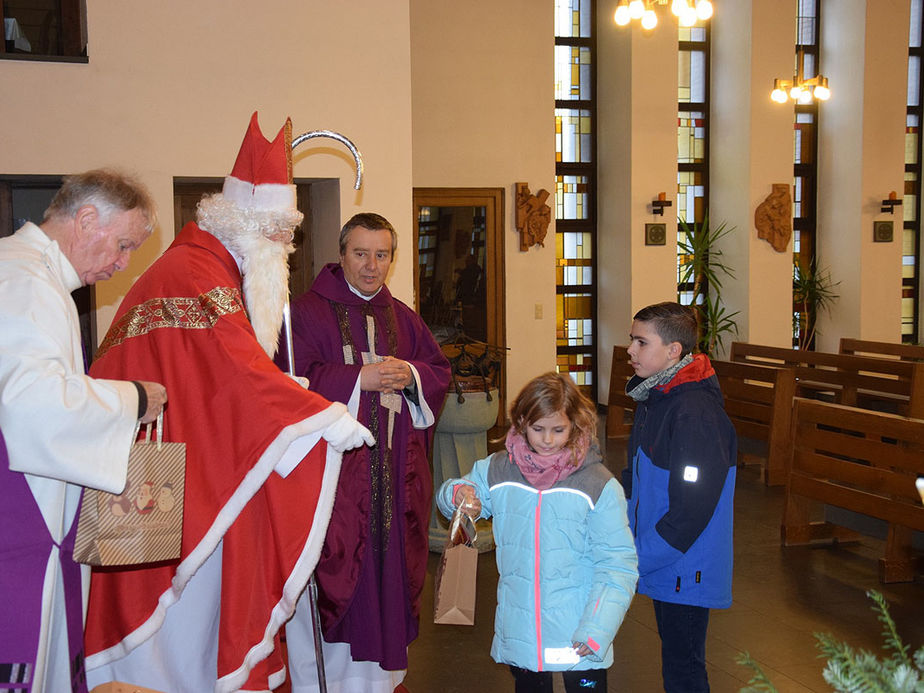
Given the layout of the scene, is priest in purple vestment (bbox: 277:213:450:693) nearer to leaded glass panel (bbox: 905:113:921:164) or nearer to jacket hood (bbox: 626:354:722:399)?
jacket hood (bbox: 626:354:722:399)

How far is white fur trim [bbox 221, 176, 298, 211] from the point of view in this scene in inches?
122

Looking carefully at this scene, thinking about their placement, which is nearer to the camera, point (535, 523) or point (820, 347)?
point (535, 523)

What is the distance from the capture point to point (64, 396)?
1.98 m

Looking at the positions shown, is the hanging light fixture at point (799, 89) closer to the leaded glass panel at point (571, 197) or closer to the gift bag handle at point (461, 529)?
the leaded glass panel at point (571, 197)

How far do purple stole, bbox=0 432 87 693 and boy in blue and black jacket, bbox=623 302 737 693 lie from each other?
162 centimetres

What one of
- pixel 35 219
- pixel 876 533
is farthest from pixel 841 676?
pixel 35 219

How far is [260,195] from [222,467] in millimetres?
929

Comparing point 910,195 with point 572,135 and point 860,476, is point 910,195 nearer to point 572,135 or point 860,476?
point 572,135

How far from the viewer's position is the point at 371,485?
344cm

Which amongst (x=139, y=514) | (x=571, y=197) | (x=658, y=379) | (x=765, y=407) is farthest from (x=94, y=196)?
(x=571, y=197)

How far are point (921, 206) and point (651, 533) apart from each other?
37.7 feet

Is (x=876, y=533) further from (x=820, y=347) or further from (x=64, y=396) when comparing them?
(x=820, y=347)

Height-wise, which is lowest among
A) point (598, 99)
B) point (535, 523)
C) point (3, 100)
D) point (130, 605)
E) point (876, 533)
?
point (876, 533)

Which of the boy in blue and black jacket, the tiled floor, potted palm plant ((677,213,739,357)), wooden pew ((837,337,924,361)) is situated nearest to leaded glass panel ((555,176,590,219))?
potted palm plant ((677,213,739,357))
